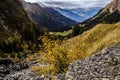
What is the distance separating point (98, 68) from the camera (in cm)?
2461

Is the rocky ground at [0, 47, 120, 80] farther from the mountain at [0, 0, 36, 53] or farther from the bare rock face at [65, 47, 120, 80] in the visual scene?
the mountain at [0, 0, 36, 53]

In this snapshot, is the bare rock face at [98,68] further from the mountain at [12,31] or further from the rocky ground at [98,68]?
the mountain at [12,31]

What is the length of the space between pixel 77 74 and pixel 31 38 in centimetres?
13622

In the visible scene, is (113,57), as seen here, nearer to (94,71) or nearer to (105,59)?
(105,59)

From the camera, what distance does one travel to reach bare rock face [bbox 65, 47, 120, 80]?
901 inches

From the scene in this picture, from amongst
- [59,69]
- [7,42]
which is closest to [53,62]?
[59,69]

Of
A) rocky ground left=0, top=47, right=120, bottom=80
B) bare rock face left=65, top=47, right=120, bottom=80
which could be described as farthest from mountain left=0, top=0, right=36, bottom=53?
bare rock face left=65, top=47, right=120, bottom=80

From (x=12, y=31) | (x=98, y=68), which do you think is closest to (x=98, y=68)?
(x=98, y=68)

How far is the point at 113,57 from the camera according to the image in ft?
84.8

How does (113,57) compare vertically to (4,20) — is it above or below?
below

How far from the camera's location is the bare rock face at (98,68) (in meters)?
22.9

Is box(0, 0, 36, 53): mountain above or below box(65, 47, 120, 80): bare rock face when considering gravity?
above

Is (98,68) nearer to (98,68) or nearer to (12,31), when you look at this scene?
(98,68)

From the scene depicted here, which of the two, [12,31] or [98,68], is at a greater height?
[12,31]
